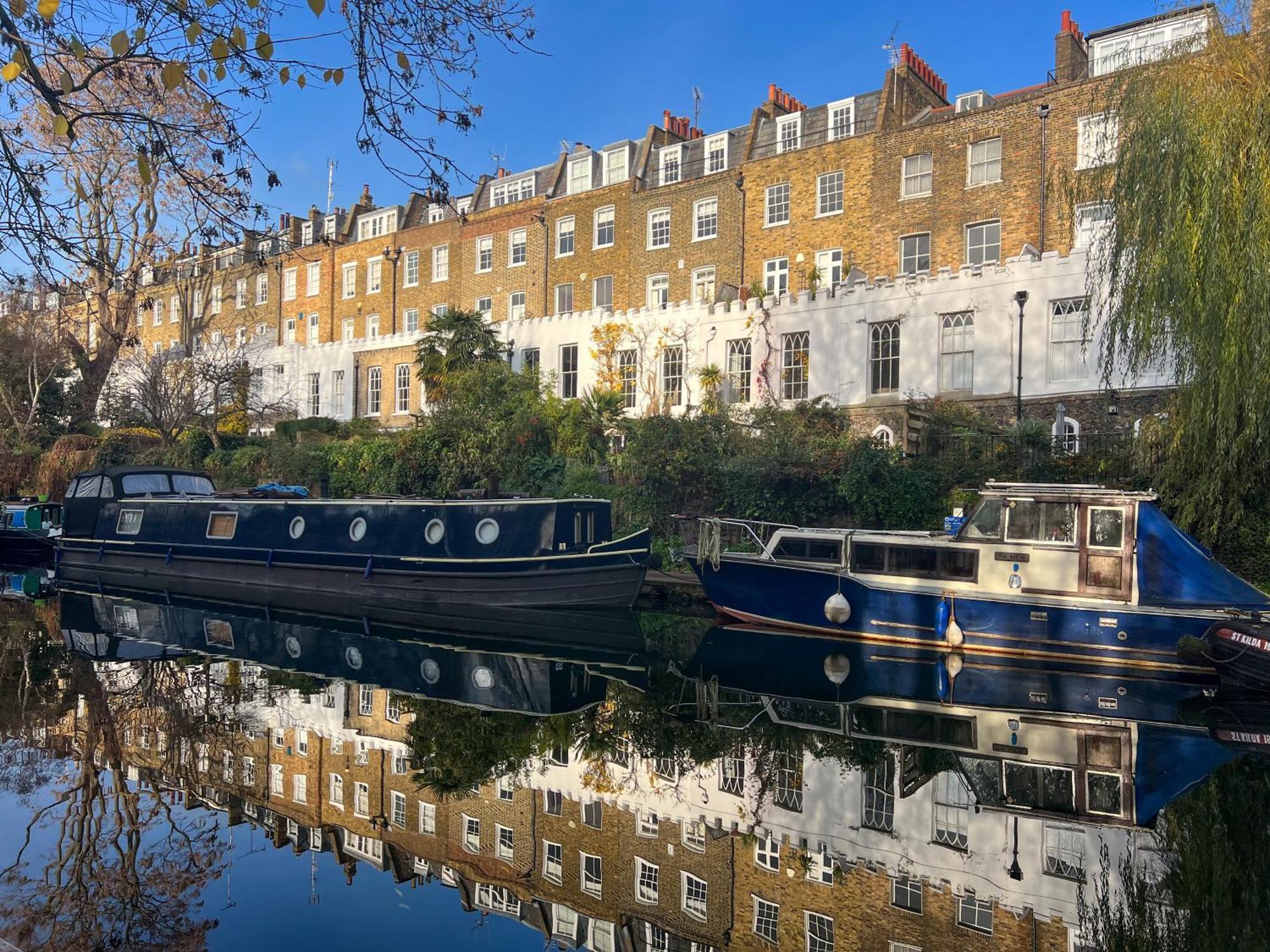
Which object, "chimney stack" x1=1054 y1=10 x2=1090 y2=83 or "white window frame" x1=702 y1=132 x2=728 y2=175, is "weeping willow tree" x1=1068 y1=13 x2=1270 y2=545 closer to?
"chimney stack" x1=1054 y1=10 x2=1090 y2=83

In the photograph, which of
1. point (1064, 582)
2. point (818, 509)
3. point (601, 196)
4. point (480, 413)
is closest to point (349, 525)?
point (480, 413)

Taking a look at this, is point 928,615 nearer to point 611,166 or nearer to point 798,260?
point 798,260

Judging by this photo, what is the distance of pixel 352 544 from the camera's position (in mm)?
18688

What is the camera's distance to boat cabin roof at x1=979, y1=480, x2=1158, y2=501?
12.5 m

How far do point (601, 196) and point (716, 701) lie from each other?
86.0 feet

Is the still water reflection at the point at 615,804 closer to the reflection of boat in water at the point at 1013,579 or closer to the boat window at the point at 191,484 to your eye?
the reflection of boat in water at the point at 1013,579

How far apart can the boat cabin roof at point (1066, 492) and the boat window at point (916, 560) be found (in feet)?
3.20

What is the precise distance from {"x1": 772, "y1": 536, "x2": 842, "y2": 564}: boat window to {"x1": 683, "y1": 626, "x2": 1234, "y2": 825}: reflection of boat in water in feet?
4.22

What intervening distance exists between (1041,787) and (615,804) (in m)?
3.68

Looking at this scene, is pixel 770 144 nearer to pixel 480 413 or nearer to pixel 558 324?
pixel 558 324

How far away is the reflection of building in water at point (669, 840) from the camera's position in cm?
591

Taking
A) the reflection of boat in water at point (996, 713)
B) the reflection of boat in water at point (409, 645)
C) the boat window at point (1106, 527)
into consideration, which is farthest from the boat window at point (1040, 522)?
the reflection of boat in water at point (409, 645)

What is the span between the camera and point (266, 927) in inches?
220

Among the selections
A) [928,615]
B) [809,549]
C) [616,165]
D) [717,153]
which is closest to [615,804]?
[928,615]
